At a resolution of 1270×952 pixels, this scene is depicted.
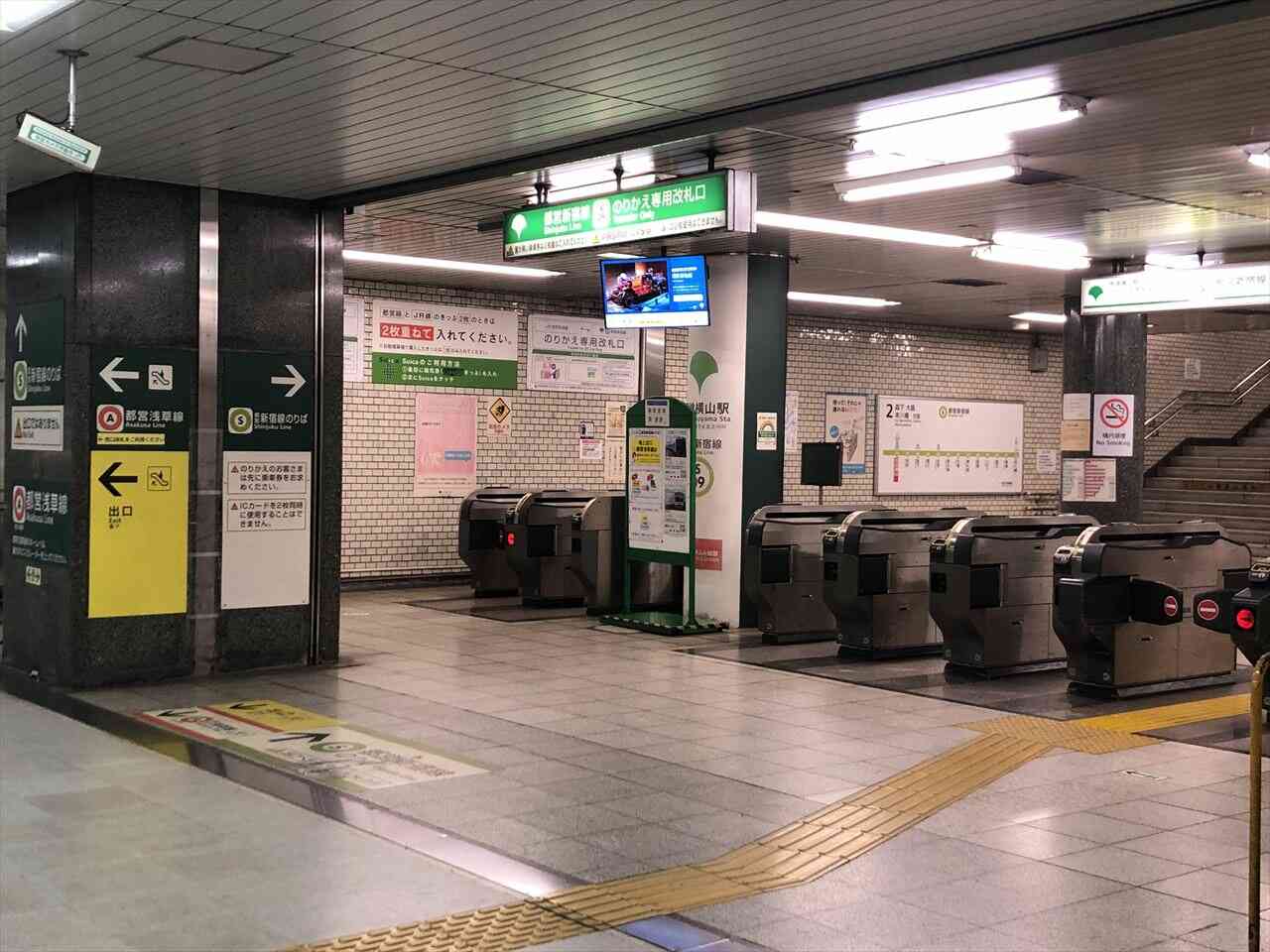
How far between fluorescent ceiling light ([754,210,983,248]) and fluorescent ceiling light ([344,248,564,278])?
137 inches

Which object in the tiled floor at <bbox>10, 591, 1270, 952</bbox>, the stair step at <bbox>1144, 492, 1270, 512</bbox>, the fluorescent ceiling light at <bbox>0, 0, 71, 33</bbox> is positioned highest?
the fluorescent ceiling light at <bbox>0, 0, 71, 33</bbox>

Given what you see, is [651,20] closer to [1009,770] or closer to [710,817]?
[710,817]

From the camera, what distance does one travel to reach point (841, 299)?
1566 centimetres

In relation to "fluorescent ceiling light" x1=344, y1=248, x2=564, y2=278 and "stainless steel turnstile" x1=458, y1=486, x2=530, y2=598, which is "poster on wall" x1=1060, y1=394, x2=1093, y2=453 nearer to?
"fluorescent ceiling light" x1=344, y1=248, x2=564, y2=278

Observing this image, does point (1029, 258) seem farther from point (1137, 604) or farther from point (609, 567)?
point (609, 567)

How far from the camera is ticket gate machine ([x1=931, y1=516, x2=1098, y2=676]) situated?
952 centimetres

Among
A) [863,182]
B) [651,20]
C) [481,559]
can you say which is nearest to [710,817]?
[651,20]

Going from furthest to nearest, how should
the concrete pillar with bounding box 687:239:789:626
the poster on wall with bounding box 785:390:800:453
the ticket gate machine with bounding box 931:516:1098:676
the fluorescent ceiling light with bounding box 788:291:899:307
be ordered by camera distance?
the poster on wall with bounding box 785:390:800:453 → the fluorescent ceiling light with bounding box 788:291:899:307 → the concrete pillar with bounding box 687:239:789:626 → the ticket gate machine with bounding box 931:516:1098:676

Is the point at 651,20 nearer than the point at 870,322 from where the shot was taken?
Yes

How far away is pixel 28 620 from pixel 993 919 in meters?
6.80

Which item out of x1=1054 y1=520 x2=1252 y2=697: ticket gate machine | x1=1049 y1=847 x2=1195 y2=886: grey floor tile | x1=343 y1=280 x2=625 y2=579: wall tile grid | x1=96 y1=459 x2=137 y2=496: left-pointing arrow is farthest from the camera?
x1=343 y1=280 x2=625 y2=579: wall tile grid

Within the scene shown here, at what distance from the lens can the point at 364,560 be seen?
14312mm

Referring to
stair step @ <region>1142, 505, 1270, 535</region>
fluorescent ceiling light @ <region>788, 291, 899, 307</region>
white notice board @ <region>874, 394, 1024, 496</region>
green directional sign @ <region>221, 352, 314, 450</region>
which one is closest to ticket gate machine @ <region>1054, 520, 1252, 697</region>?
green directional sign @ <region>221, 352, 314, 450</region>

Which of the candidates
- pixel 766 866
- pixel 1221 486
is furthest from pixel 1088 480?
pixel 766 866
